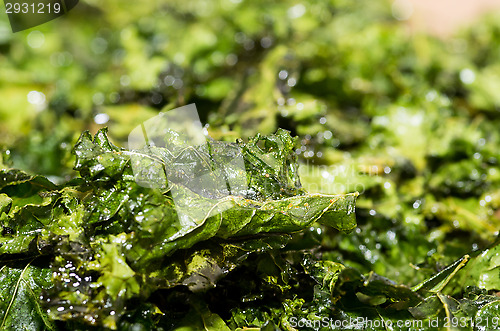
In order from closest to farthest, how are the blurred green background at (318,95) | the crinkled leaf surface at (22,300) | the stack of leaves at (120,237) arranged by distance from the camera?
the stack of leaves at (120,237) → the crinkled leaf surface at (22,300) → the blurred green background at (318,95)

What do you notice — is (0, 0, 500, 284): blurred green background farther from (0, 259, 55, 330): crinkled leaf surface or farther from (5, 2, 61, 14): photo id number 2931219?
(0, 259, 55, 330): crinkled leaf surface

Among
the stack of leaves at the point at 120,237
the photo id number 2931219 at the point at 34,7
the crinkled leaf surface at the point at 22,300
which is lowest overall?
the crinkled leaf surface at the point at 22,300

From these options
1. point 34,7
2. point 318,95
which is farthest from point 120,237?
point 34,7

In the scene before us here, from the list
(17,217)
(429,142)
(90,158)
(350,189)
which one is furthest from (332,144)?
(17,217)

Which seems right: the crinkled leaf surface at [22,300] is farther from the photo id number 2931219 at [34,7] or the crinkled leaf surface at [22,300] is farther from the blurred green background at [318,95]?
the photo id number 2931219 at [34,7]

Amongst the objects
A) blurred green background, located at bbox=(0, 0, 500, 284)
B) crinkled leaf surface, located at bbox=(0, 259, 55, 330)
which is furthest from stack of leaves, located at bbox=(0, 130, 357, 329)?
blurred green background, located at bbox=(0, 0, 500, 284)

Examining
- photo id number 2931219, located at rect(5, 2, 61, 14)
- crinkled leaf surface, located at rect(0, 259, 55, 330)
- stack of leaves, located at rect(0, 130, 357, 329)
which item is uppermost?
photo id number 2931219, located at rect(5, 2, 61, 14)

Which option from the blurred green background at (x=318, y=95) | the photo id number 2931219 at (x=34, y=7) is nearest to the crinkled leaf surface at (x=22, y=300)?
the blurred green background at (x=318, y=95)

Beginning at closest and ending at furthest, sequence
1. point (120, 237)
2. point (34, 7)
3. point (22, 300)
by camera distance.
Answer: point (120, 237), point (22, 300), point (34, 7)

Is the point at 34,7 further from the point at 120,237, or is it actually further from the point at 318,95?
the point at 120,237
